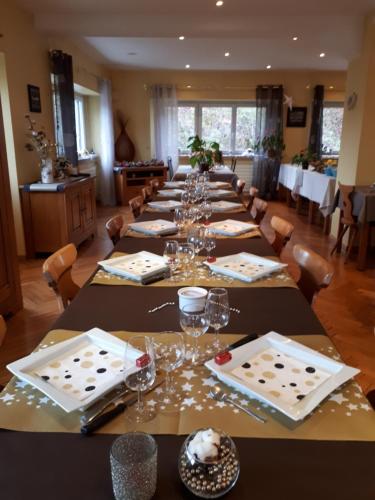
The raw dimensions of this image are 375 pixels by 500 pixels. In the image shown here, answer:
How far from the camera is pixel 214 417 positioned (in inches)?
36.4

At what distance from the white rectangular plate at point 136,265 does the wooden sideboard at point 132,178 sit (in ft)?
20.9

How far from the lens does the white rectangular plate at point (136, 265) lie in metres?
1.78

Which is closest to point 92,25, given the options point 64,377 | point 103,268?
point 103,268

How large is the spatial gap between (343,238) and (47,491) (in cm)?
514

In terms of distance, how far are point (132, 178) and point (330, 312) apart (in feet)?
19.3

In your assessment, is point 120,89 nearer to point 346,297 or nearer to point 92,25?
point 92,25

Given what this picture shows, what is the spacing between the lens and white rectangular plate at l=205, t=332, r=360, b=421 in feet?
3.15

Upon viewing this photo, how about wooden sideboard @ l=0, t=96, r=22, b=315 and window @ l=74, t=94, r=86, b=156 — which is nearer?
wooden sideboard @ l=0, t=96, r=22, b=315

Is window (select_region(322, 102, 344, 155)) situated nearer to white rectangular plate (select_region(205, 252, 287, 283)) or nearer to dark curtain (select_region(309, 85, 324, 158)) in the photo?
dark curtain (select_region(309, 85, 324, 158))

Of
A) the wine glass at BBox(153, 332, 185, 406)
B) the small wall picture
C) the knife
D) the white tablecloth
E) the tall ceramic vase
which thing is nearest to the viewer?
the knife

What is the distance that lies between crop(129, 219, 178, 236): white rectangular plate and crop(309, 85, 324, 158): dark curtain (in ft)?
23.1

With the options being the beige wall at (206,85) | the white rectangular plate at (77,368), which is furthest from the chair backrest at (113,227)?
the beige wall at (206,85)

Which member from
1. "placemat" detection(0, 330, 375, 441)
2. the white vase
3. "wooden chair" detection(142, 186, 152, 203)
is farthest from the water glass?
the white vase

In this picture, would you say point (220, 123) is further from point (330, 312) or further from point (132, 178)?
point (330, 312)
